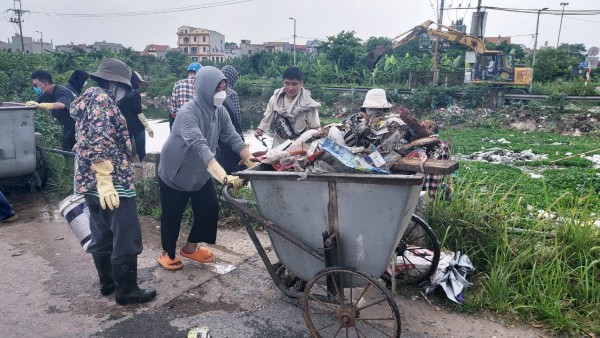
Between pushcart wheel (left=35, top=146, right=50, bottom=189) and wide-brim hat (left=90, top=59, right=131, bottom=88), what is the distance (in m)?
3.51

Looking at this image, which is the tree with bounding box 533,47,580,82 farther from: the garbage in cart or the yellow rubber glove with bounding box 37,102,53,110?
the yellow rubber glove with bounding box 37,102,53,110

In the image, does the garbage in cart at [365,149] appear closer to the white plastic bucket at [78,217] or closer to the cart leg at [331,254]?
the cart leg at [331,254]

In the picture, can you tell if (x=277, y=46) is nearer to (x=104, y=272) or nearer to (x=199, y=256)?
(x=199, y=256)

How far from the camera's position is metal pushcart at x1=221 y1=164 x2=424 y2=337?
236 centimetres

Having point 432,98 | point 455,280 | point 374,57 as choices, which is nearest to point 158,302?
point 455,280

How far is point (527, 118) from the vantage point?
1788 cm

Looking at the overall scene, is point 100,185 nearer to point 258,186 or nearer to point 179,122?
point 179,122

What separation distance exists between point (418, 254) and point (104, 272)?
8.15 ft

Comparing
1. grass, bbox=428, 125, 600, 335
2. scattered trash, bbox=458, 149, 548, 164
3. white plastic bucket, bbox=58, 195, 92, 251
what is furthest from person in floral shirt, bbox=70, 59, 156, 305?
scattered trash, bbox=458, 149, 548, 164

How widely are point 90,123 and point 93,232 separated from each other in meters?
0.84

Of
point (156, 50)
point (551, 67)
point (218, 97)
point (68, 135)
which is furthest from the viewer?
point (156, 50)

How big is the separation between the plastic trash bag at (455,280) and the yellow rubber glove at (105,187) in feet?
7.91

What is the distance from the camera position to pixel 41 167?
237 inches

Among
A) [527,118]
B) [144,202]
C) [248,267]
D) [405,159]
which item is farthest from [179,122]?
Result: [527,118]
